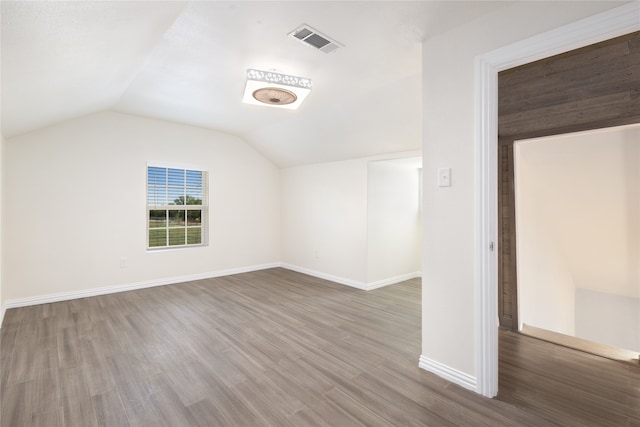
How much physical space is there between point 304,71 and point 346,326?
8.99 feet

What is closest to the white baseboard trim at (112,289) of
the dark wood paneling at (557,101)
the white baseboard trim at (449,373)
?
the white baseboard trim at (449,373)

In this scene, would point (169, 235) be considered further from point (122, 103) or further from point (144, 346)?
point (144, 346)

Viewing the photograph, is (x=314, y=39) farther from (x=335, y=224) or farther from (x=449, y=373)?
(x=335, y=224)

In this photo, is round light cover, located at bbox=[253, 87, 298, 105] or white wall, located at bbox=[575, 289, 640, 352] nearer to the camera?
round light cover, located at bbox=[253, 87, 298, 105]

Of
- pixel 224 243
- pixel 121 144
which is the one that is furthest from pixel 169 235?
pixel 121 144

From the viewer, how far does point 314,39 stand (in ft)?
7.48

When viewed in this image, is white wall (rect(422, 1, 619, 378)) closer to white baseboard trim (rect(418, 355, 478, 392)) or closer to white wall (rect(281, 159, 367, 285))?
white baseboard trim (rect(418, 355, 478, 392))

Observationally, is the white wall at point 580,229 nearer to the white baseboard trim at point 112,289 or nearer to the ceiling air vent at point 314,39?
the ceiling air vent at point 314,39

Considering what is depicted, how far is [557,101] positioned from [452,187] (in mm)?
1594

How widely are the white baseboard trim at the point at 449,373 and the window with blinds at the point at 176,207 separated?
4399mm

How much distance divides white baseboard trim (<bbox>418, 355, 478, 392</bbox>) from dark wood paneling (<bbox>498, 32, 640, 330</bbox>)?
145 centimetres

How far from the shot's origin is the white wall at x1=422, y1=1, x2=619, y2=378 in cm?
197

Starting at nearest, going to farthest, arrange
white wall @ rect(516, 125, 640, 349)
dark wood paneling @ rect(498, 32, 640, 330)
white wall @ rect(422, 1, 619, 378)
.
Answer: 1. white wall @ rect(422, 1, 619, 378)
2. dark wood paneling @ rect(498, 32, 640, 330)
3. white wall @ rect(516, 125, 640, 349)

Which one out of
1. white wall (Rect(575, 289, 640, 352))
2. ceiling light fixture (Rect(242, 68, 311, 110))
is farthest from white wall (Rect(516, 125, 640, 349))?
ceiling light fixture (Rect(242, 68, 311, 110))
